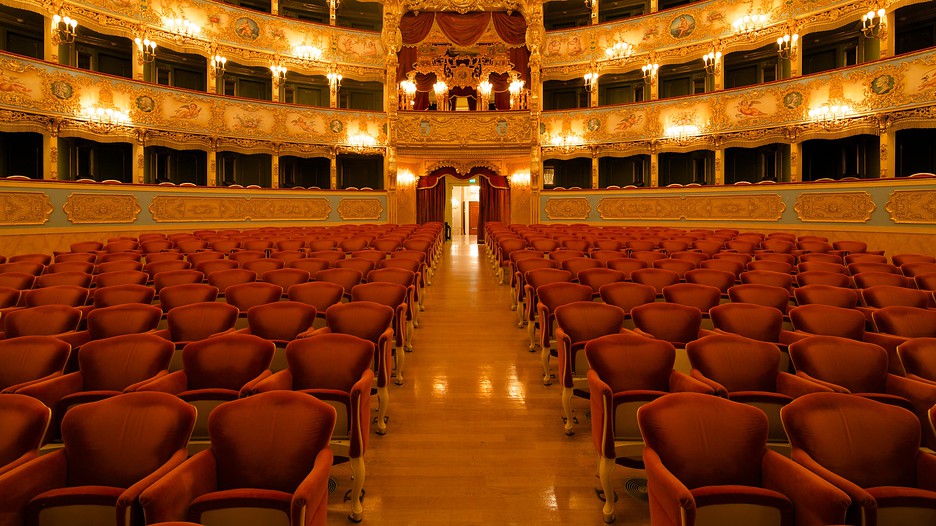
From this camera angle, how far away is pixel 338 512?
2.87 meters

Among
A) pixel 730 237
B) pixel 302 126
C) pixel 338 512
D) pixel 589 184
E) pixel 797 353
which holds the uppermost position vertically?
pixel 302 126

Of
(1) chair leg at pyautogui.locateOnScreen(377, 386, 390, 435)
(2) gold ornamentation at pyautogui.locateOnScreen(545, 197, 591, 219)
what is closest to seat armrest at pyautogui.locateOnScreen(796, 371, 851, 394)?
(1) chair leg at pyautogui.locateOnScreen(377, 386, 390, 435)

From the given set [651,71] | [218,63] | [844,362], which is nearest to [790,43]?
[651,71]

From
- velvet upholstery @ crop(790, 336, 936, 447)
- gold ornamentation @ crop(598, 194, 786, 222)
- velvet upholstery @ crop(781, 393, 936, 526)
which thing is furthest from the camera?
gold ornamentation @ crop(598, 194, 786, 222)

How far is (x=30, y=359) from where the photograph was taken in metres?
3.30

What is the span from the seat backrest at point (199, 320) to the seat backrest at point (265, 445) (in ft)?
7.36

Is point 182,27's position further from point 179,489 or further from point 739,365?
point 739,365

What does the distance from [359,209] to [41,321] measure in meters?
14.7

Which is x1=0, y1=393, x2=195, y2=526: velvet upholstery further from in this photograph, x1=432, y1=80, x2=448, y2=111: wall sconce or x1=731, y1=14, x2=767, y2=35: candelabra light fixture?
x1=731, y1=14, x2=767, y2=35: candelabra light fixture

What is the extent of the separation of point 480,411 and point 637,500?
148 centimetres

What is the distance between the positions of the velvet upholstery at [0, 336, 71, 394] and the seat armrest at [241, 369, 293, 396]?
53.2 inches

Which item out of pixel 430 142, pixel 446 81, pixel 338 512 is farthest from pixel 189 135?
pixel 338 512

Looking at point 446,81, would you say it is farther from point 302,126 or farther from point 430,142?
point 302,126

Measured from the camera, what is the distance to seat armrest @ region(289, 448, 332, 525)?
200cm
